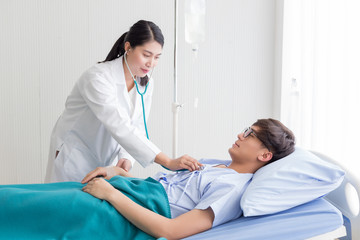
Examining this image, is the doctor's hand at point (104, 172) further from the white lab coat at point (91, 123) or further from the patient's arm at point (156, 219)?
the patient's arm at point (156, 219)

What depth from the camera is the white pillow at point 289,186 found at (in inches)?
53.6

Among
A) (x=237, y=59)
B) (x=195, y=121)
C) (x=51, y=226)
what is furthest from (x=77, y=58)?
(x=51, y=226)

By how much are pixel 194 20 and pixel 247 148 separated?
0.91m

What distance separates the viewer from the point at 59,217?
1.30 m

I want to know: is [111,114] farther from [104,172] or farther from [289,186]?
[289,186]

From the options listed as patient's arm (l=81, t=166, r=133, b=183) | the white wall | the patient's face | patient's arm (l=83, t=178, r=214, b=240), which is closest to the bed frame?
the patient's face

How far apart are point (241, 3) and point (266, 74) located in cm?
61

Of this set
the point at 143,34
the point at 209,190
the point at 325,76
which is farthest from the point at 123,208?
the point at 325,76

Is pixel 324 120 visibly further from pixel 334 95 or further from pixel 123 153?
pixel 123 153

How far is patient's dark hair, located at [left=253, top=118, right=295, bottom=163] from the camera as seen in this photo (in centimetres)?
160

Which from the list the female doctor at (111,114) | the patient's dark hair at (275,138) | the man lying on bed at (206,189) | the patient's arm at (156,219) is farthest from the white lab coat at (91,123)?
the patient's dark hair at (275,138)

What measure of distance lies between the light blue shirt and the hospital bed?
7cm

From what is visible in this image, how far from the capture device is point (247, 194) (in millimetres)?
1377

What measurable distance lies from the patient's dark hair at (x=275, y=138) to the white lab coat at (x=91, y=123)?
53 centimetres
